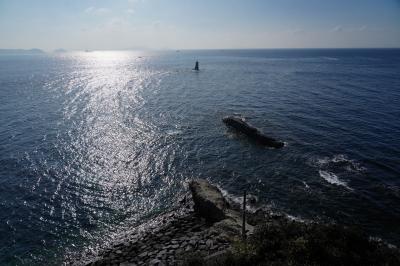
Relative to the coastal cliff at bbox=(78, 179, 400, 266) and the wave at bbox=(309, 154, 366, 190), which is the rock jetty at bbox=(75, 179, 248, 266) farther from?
the wave at bbox=(309, 154, 366, 190)

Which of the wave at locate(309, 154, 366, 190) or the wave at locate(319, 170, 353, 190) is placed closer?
the wave at locate(319, 170, 353, 190)

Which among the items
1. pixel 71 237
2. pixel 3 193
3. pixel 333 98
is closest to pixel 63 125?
pixel 3 193

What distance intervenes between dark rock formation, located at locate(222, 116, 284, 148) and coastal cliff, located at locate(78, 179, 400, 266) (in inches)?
708

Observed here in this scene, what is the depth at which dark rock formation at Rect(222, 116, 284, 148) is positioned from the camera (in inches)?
1918

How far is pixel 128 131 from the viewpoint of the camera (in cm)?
5691

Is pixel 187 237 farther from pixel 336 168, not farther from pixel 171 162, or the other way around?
pixel 336 168

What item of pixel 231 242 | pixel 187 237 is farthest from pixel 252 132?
pixel 231 242

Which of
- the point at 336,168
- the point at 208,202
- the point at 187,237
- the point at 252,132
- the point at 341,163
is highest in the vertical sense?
the point at 252,132

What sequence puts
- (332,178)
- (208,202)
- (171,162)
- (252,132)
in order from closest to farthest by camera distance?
(208,202) → (332,178) → (171,162) → (252,132)

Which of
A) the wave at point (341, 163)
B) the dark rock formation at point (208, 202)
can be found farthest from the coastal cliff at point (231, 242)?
the wave at point (341, 163)

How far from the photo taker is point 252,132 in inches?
2063

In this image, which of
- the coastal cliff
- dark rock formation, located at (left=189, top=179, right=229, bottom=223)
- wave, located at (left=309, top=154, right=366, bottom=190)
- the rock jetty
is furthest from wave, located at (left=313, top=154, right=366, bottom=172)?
dark rock formation, located at (left=189, top=179, right=229, bottom=223)

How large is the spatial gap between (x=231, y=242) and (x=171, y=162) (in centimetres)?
2114

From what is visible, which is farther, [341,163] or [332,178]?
[341,163]
